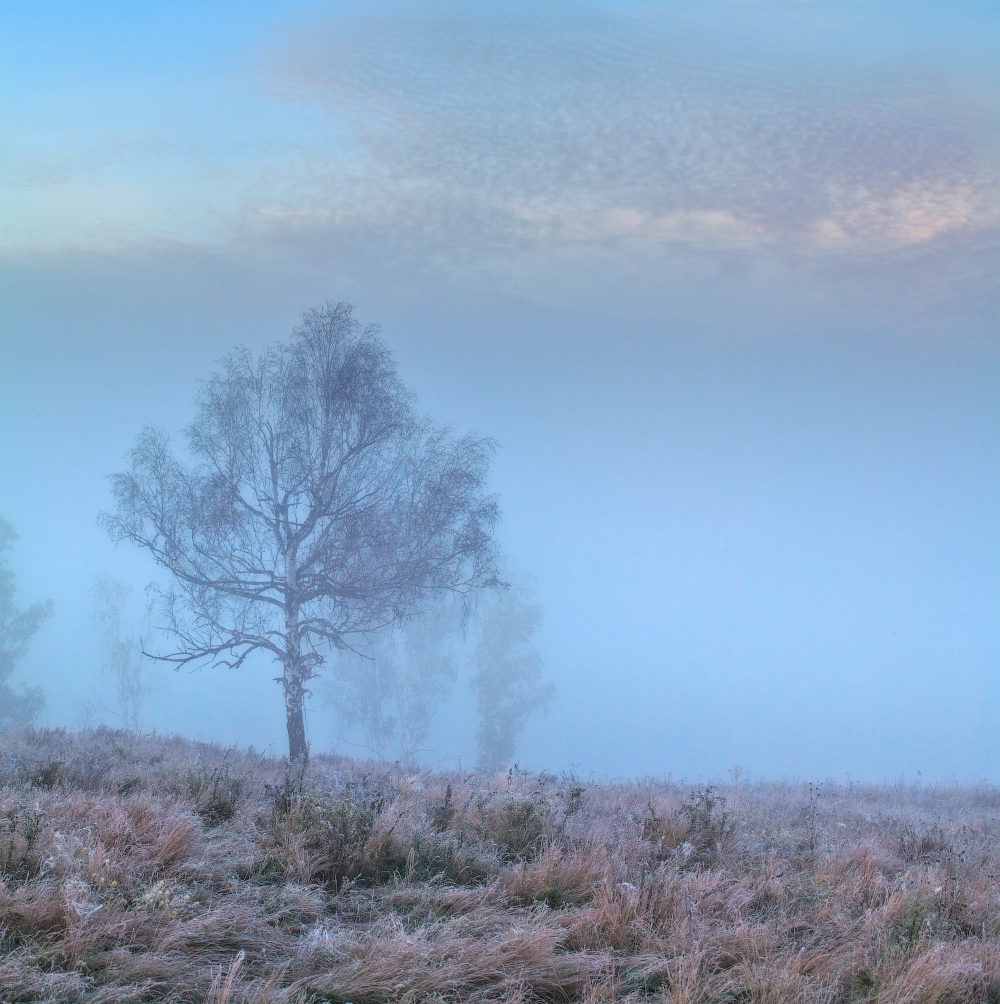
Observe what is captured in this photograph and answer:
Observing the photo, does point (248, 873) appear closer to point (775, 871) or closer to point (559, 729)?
point (775, 871)

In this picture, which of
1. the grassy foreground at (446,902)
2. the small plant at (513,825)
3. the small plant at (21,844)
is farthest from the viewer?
the small plant at (513,825)

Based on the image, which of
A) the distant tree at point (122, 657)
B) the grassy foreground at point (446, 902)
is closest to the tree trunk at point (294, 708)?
the grassy foreground at point (446, 902)

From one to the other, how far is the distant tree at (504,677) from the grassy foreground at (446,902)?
31.2 meters

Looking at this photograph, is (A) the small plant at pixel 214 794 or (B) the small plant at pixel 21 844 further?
(A) the small plant at pixel 214 794

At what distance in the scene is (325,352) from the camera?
1540cm

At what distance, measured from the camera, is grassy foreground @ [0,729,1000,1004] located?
12.0ft

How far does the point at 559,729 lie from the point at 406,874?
6248 centimetres

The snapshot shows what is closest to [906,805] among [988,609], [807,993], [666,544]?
[807,993]

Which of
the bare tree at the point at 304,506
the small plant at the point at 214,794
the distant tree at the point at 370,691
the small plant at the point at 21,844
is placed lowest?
the distant tree at the point at 370,691

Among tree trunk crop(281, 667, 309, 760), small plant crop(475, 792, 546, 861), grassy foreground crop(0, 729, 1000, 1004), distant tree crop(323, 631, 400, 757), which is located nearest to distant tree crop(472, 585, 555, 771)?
distant tree crop(323, 631, 400, 757)

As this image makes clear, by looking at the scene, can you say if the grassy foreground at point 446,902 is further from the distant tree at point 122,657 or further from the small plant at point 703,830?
the distant tree at point 122,657

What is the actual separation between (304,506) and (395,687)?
88.5 ft

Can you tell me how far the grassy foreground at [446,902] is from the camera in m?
3.65

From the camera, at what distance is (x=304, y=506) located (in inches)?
585
